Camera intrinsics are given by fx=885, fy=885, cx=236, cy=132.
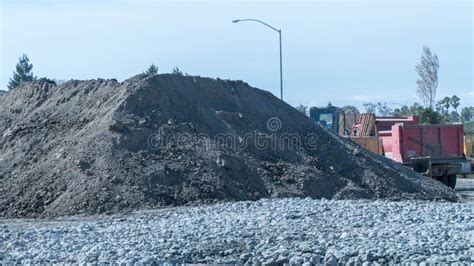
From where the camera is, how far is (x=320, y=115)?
38719 mm

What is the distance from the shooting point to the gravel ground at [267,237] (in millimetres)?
11672

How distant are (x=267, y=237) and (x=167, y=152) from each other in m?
8.62

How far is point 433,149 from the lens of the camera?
1185 inches

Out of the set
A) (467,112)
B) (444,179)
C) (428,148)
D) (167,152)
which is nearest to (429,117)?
(428,148)

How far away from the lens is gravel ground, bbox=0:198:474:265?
11.7 meters

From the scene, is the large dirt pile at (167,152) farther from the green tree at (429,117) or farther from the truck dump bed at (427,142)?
the green tree at (429,117)

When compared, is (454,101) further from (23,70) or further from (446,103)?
(23,70)

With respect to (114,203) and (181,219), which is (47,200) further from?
(181,219)

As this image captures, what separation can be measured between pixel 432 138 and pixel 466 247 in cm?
1916

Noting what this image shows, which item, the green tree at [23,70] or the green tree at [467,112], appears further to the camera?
the green tree at [467,112]

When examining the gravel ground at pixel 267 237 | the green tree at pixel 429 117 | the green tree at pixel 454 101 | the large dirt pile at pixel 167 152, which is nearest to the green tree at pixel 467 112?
the green tree at pixel 454 101

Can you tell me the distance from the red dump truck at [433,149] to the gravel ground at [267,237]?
40.9ft

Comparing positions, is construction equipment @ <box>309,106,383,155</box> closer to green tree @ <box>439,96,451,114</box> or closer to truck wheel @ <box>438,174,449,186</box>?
truck wheel @ <box>438,174,449,186</box>

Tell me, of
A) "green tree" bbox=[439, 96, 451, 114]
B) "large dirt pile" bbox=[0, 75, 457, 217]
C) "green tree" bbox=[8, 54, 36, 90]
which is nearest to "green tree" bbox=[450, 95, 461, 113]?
"green tree" bbox=[439, 96, 451, 114]
